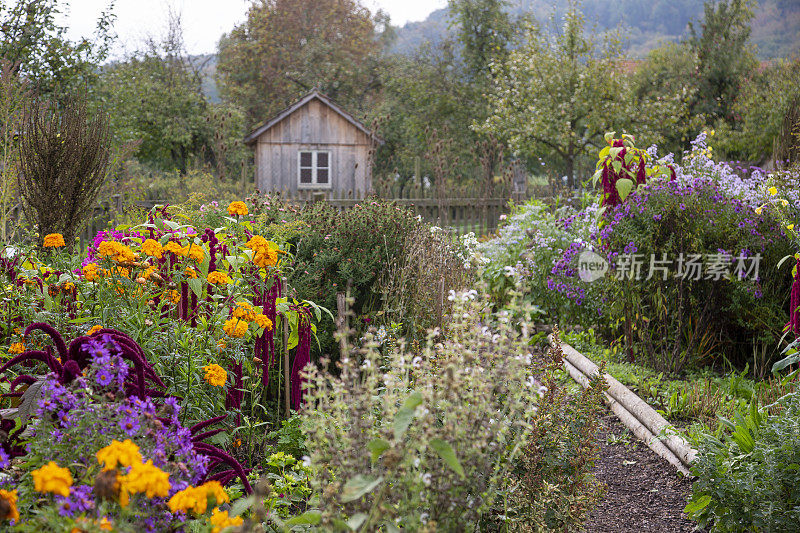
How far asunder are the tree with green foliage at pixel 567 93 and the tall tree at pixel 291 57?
9086 millimetres

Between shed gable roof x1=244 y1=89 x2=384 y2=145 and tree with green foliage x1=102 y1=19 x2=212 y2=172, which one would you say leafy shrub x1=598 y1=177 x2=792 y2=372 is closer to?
shed gable roof x1=244 y1=89 x2=384 y2=145

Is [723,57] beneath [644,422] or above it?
above

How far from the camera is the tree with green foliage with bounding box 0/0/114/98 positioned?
9336 millimetres

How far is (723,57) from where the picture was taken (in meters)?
21.4

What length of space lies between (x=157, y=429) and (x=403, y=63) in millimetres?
27974

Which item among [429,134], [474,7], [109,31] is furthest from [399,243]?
[474,7]

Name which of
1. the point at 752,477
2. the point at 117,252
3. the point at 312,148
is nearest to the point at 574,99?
the point at 312,148

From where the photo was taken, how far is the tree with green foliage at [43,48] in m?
9.34

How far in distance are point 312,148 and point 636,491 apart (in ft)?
56.9

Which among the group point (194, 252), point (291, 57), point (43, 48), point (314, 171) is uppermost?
point (291, 57)

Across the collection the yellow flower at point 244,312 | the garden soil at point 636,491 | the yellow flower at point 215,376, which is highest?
the yellow flower at point 244,312

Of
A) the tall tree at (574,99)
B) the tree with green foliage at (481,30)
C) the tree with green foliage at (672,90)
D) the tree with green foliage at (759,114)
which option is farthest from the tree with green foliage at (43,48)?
the tree with green foliage at (481,30)

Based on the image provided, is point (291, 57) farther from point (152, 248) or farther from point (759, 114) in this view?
point (152, 248)

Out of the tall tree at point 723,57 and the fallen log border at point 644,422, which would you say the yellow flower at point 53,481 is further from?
the tall tree at point 723,57
